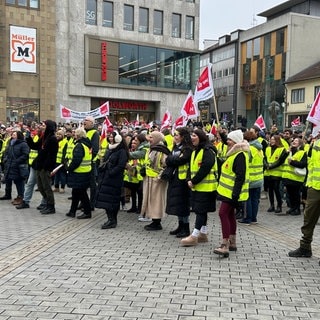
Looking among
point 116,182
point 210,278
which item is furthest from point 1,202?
point 210,278

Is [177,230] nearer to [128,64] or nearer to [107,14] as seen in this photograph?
[128,64]

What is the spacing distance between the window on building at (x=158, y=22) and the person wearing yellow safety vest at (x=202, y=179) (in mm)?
32647

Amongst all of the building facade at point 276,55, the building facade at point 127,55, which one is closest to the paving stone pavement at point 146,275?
the building facade at point 127,55

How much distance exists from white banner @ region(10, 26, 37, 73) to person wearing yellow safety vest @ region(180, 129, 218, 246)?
27.8 m

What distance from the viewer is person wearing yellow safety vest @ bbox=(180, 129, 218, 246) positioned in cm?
687

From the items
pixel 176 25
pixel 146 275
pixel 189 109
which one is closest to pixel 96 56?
pixel 176 25

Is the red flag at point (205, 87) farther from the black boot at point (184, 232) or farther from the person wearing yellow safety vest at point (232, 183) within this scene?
the person wearing yellow safety vest at point (232, 183)

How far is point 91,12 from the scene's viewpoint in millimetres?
35094

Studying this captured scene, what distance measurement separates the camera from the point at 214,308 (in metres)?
4.60

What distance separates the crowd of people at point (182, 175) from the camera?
6.59 metres

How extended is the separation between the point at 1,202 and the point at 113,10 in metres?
28.0

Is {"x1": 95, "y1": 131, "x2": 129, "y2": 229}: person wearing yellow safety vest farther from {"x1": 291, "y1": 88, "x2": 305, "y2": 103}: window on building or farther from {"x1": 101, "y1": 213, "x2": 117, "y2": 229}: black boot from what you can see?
{"x1": 291, "y1": 88, "x2": 305, "y2": 103}: window on building

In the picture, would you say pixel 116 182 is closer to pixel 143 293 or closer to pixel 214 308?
pixel 143 293

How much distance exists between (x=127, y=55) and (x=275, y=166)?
91.6ft
